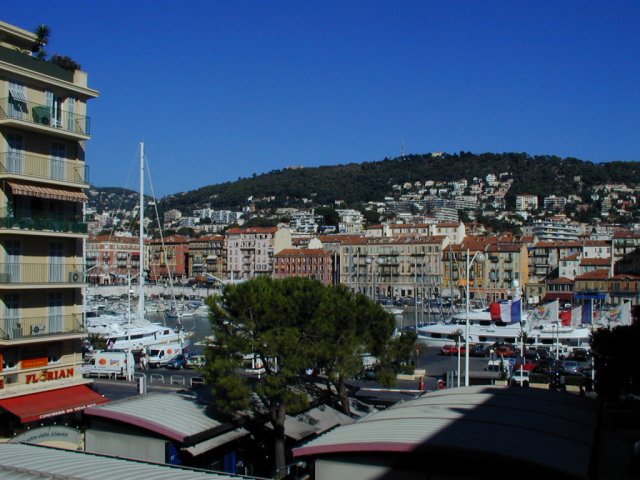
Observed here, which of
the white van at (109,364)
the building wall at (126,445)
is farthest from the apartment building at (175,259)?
the building wall at (126,445)

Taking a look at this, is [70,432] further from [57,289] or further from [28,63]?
[28,63]

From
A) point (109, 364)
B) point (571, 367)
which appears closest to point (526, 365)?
point (571, 367)

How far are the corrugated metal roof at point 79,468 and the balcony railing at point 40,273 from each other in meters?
7.81

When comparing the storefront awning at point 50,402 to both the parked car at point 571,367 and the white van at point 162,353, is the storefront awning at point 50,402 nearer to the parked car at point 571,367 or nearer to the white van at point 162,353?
the white van at point 162,353

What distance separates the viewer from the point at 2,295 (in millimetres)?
19641

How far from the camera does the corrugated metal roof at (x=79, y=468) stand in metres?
10.8

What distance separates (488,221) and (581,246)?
74855 millimetres

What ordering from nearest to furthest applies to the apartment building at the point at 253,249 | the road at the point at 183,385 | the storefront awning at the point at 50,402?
the storefront awning at the point at 50,402
the road at the point at 183,385
the apartment building at the point at 253,249

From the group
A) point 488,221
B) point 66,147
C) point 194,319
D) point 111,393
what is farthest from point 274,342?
point 488,221

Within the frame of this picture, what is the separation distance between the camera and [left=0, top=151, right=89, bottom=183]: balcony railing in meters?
19.7

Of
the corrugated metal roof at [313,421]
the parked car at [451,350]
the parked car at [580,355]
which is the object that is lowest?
the parked car at [451,350]

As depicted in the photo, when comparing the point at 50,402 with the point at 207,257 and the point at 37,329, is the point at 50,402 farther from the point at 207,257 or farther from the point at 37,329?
the point at 207,257

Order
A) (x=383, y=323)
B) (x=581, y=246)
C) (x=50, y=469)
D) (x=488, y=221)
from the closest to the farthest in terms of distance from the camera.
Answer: (x=50, y=469)
(x=383, y=323)
(x=581, y=246)
(x=488, y=221)

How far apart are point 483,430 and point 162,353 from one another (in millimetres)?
30807
